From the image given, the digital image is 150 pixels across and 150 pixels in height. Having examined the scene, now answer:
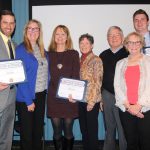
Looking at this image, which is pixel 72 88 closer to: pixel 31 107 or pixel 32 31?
pixel 31 107

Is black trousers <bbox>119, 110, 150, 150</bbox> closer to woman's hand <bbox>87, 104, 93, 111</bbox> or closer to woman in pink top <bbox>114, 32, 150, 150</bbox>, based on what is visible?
woman in pink top <bbox>114, 32, 150, 150</bbox>

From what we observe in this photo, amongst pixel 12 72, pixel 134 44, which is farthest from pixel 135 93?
pixel 12 72

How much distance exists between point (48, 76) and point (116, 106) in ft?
3.48

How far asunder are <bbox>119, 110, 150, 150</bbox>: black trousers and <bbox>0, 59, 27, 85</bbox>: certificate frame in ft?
4.58

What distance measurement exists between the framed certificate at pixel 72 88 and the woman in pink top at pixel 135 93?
1.59ft

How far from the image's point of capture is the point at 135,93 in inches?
128

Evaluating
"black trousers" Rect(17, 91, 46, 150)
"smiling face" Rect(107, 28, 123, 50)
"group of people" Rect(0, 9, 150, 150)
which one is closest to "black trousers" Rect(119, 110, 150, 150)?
"group of people" Rect(0, 9, 150, 150)

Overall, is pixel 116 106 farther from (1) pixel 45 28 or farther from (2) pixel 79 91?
(1) pixel 45 28

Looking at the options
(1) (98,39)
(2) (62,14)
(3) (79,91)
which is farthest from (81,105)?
(2) (62,14)

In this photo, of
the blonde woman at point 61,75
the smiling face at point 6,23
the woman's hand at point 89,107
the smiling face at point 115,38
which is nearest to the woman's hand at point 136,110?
the woman's hand at point 89,107

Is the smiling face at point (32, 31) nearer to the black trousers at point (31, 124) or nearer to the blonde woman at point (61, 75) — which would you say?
the blonde woman at point (61, 75)

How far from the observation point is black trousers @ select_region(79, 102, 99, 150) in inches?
147

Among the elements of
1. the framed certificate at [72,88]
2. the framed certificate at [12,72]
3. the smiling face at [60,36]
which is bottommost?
the framed certificate at [72,88]

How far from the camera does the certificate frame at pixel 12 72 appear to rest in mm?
3246
